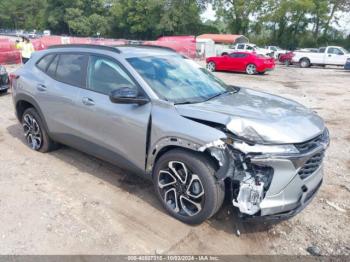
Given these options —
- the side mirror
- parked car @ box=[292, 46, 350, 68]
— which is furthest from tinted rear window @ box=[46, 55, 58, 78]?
parked car @ box=[292, 46, 350, 68]

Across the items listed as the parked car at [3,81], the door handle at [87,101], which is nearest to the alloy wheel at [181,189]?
the door handle at [87,101]

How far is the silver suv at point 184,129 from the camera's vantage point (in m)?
2.90

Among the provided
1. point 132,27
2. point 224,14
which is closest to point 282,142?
point 224,14

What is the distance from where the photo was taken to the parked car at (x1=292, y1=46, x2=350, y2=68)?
25059 millimetres

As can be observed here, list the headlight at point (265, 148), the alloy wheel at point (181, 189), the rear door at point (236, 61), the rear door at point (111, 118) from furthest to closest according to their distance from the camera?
the rear door at point (236, 61) < the rear door at point (111, 118) < the alloy wheel at point (181, 189) < the headlight at point (265, 148)

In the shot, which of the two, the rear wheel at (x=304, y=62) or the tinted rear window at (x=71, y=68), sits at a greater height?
the tinted rear window at (x=71, y=68)

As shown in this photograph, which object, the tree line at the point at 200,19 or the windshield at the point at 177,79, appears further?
the tree line at the point at 200,19

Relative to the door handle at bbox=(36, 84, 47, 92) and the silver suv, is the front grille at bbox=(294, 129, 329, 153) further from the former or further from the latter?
the door handle at bbox=(36, 84, 47, 92)

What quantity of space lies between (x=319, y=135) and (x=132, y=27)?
60.7 metres

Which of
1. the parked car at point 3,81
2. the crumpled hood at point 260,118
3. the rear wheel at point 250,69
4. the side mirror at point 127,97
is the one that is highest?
the side mirror at point 127,97

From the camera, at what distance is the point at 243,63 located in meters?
20.2

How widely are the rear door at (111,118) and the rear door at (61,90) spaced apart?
0.52 ft

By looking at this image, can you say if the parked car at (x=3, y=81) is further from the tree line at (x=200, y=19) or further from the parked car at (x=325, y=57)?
the tree line at (x=200, y=19)

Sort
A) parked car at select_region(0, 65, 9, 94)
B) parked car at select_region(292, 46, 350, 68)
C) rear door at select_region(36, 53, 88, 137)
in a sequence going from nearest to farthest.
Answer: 1. rear door at select_region(36, 53, 88, 137)
2. parked car at select_region(0, 65, 9, 94)
3. parked car at select_region(292, 46, 350, 68)
